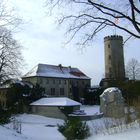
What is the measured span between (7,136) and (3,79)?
27.5 meters

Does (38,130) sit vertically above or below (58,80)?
below

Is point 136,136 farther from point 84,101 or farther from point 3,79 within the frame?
point 84,101

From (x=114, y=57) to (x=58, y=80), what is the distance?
47.8ft

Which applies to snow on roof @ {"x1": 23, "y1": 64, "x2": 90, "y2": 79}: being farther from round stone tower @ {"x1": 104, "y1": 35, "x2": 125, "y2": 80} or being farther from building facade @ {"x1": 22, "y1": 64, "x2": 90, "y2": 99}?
round stone tower @ {"x1": 104, "y1": 35, "x2": 125, "y2": 80}

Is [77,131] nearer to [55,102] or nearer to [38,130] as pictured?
[38,130]

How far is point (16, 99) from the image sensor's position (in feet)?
182

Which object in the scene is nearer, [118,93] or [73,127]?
[73,127]

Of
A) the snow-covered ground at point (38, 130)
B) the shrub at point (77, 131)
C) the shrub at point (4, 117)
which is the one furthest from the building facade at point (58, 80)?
the shrub at point (77, 131)

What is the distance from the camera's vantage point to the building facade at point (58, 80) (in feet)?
262

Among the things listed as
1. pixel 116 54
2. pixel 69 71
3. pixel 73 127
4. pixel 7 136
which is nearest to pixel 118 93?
pixel 73 127

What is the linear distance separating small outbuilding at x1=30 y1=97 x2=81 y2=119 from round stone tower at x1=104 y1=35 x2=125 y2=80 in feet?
91.1

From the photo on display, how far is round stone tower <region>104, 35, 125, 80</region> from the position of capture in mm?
80438

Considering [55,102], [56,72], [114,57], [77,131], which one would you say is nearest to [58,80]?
[56,72]

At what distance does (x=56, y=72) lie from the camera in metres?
85.9
